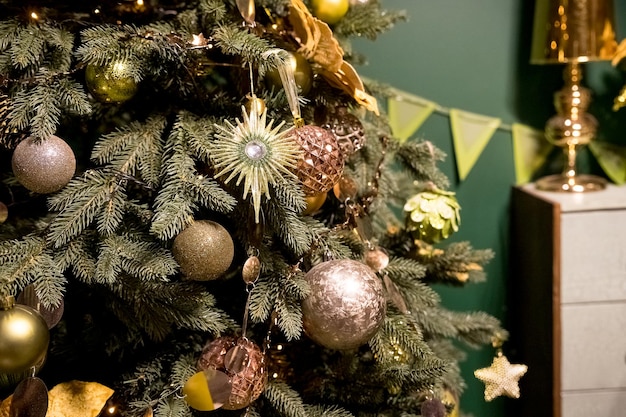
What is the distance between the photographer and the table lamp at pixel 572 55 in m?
1.32

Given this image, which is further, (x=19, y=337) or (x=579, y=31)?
(x=579, y=31)

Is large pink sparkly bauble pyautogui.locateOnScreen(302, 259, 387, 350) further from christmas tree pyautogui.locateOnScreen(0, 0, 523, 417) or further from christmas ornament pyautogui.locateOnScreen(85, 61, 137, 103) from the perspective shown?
christmas ornament pyautogui.locateOnScreen(85, 61, 137, 103)

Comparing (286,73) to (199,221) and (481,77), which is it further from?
(481,77)

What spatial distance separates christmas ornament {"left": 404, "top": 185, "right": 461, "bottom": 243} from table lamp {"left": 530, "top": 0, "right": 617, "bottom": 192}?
455mm

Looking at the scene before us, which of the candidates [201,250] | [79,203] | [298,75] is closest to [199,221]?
[201,250]

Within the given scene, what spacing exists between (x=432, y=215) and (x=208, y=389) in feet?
1.60

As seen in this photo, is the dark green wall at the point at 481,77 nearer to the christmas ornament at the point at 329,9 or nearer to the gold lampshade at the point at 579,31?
the gold lampshade at the point at 579,31

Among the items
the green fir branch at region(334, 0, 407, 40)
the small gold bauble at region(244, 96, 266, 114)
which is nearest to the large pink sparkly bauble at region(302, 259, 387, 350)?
the small gold bauble at region(244, 96, 266, 114)

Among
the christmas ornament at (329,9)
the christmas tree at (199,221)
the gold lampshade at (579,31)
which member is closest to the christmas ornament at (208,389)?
the christmas tree at (199,221)

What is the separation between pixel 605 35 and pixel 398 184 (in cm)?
58

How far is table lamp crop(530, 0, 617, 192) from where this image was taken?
132cm

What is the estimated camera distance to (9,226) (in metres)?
0.86

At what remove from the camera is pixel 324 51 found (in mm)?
842

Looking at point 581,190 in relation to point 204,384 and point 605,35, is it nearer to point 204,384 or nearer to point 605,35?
point 605,35
